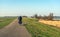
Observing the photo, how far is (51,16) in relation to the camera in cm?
12375

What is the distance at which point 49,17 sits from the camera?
126 metres

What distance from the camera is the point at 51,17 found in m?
124

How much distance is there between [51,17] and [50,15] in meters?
2.67

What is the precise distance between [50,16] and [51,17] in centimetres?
124

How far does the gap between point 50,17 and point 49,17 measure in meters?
1.47

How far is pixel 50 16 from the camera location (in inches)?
4906

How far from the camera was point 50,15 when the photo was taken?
126000 millimetres

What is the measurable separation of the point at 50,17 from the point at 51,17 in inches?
57.8

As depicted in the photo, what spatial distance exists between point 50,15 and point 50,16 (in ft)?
5.08

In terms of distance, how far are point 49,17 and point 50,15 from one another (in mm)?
1576

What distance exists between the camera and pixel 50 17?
12512cm
